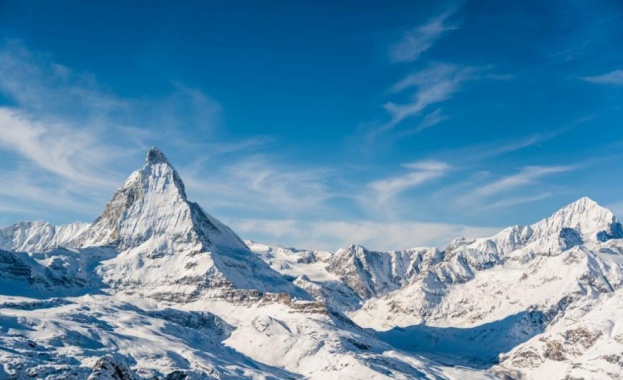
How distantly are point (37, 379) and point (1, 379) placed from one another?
1100cm

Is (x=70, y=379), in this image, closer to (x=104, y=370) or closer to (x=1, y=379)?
(x=1, y=379)

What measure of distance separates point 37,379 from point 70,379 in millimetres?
26920

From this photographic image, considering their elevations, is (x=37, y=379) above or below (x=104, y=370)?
below

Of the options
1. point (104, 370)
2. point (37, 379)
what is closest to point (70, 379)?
point (37, 379)

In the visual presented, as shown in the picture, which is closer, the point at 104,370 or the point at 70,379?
the point at 104,370

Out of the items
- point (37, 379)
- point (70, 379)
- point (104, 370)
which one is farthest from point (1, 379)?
point (104, 370)

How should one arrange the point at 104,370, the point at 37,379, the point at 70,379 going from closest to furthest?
1. the point at 104,370
2. the point at 70,379
3. the point at 37,379

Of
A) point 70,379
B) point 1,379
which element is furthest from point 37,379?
point 70,379

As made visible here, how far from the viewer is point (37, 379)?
654 ft

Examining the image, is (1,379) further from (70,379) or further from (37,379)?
(70,379)

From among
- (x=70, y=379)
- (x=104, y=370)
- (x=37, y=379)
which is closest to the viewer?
(x=104, y=370)

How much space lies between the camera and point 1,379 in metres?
200

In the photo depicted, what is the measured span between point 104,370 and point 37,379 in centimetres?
11576

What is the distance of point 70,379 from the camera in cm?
17938
